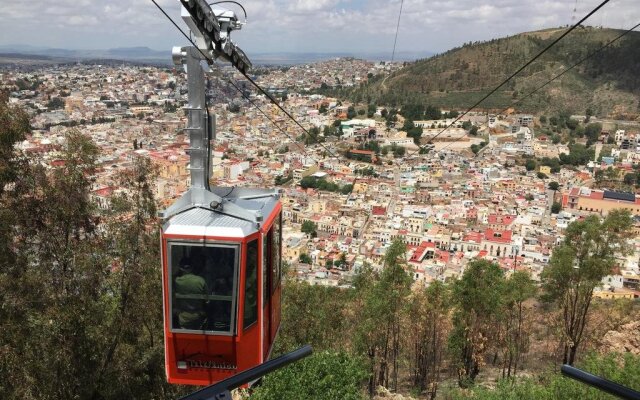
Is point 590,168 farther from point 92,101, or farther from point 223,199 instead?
point 92,101

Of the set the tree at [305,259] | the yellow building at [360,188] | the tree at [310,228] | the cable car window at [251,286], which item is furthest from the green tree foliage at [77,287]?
the yellow building at [360,188]

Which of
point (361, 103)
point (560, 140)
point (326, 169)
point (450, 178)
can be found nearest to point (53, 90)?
point (361, 103)

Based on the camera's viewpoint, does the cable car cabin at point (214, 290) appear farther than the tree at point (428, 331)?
No

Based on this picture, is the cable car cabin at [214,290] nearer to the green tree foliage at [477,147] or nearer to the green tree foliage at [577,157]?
the green tree foliage at [577,157]

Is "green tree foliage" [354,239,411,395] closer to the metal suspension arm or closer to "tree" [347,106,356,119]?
the metal suspension arm

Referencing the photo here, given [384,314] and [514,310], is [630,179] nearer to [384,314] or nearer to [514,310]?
[514,310]

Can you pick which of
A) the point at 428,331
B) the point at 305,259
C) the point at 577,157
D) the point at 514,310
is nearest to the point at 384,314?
the point at 428,331
